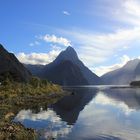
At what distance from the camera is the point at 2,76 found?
124375 mm

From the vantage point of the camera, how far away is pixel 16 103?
85188mm

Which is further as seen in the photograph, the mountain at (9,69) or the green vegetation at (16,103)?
the mountain at (9,69)

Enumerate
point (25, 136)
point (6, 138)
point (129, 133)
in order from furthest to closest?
point (129, 133), point (25, 136), point (6, 138)

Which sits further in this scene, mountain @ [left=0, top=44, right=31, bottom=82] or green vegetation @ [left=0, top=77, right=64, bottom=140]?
mountain @ [left=0, top=44, right=31, bottom=82]

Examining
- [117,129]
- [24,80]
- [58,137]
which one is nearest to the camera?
[58,137]

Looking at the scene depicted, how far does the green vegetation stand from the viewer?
126 feet

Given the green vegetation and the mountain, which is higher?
the mountain

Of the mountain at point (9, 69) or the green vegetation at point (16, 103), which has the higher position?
the mountain at point (9, 69)

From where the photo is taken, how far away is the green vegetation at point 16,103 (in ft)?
126

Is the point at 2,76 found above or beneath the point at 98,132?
above

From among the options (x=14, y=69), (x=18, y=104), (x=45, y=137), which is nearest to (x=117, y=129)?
(x=45, y=137)

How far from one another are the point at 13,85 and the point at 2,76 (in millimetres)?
15093

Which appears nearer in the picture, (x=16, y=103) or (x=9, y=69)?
(x=16, y=103)

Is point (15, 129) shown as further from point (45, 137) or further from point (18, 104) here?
point (18, 104)
